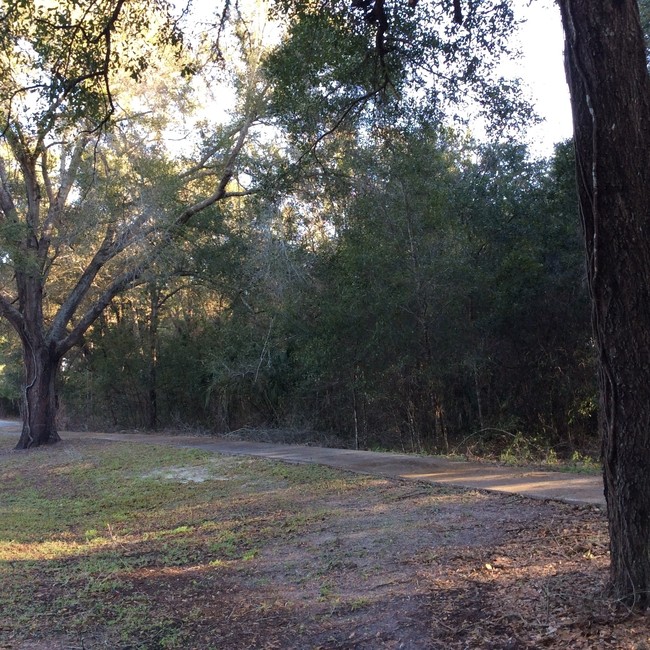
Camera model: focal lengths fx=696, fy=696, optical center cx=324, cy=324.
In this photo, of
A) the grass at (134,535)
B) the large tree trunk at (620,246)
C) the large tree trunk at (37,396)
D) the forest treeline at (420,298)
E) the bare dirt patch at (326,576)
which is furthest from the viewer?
the large tree trunk at (37,396)

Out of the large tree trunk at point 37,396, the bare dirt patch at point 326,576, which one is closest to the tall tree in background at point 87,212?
the large tree trunk at point 37,396

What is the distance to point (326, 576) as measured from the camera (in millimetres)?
5664

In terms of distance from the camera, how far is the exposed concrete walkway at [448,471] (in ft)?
26.0

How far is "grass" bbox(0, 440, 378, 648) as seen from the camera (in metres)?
5.21

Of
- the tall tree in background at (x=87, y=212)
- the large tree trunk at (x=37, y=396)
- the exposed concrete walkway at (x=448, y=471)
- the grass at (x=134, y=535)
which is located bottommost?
the grass at (x=134, y=535)

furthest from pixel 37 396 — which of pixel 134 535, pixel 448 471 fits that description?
pixel 448 471

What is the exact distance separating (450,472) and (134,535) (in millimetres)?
4421

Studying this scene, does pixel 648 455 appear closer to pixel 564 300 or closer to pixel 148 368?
pixel 564 300

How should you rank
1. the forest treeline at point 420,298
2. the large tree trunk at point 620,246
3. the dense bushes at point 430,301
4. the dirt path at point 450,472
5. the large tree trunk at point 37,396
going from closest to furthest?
the large tree trunk at point 620,246 < the dirt path at point 450,472 < the forest treeline at point 420,298 < the dense bushes at point 430,301 < the large tree trunk at point 37,396

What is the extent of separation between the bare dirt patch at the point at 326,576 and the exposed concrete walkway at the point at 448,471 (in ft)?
1.29

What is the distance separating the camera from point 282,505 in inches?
346

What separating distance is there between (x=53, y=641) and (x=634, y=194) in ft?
15.7

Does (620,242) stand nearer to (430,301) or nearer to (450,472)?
(450,472)

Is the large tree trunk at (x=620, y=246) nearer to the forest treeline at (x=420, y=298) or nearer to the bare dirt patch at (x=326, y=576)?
the bare dirt patch at (x=326, y=576)
